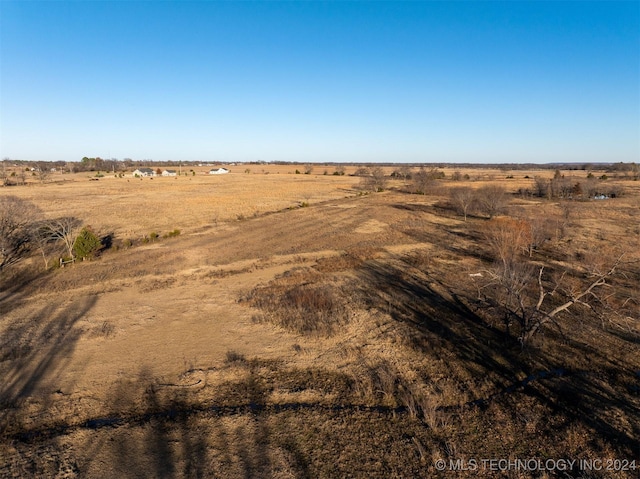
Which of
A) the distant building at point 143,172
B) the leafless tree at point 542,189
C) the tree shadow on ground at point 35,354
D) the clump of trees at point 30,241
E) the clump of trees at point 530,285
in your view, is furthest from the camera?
the distant building at point 143,172

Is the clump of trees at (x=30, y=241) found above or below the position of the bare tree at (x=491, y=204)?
below

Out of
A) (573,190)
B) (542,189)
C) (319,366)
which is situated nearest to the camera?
(319,366)

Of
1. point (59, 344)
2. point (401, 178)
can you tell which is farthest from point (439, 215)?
point (401, 178)

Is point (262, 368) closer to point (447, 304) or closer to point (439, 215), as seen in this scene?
point (447, 304)

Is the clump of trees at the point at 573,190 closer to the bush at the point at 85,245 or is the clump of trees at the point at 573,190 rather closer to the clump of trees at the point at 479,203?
the clump of trees at the point at 479,203

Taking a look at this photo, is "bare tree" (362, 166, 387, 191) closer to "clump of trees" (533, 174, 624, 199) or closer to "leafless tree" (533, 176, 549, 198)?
"leafless tree" (533, 176, 549, 198)

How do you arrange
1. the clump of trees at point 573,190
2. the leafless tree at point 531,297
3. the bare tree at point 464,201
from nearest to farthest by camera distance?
1. the leafless tree at point 531,297
2. the bare tree at point 464,201
3. the clump of trees at point 573,190

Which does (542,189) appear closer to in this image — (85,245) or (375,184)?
(375,184)

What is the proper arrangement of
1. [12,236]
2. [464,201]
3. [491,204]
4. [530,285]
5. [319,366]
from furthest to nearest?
[464,201] → [491,204] → [12,236] → [530,285] → [319,366]

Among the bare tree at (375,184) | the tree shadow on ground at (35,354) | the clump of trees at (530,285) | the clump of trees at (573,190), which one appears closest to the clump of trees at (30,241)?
the tree shadow on ground at (35,354)

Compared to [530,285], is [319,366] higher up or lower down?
lower down

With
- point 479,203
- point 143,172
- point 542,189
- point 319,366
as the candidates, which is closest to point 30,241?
point 319,366
